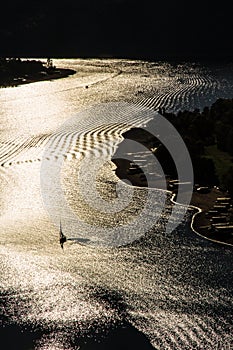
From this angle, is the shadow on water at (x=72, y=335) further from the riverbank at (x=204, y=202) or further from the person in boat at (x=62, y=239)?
the riverbank at (x=204, y=202)

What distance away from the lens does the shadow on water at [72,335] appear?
63.1 metres

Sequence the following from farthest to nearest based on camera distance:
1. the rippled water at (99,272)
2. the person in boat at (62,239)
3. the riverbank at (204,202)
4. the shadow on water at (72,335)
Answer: the person in boat at (62,239), the riverbank at (204,202), the rippled water at (99,272), the shadow on water at (72,335)

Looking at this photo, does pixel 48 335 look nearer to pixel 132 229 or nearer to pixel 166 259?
pixel 166 259

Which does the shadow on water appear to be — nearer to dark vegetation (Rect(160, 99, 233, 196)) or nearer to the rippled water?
the rippled water

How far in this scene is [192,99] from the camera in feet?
627

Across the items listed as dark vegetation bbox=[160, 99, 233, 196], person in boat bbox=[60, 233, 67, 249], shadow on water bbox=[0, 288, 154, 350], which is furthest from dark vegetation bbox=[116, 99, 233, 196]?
shadow on water bbox=[0, 288, 154, 350]

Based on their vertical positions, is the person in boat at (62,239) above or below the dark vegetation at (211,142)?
below

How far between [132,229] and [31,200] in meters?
20.4

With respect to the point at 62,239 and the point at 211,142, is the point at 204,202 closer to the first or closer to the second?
the point at 62,239

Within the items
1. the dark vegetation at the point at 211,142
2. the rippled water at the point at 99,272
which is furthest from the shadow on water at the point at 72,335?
the dark vegetation at the point at 211,142

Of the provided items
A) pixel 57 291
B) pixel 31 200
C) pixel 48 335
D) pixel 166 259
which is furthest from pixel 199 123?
pixel 48 335

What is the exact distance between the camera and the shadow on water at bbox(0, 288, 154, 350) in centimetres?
6306

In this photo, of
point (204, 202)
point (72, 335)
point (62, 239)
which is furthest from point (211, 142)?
point (72, 335)

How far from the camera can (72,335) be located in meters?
64.8
